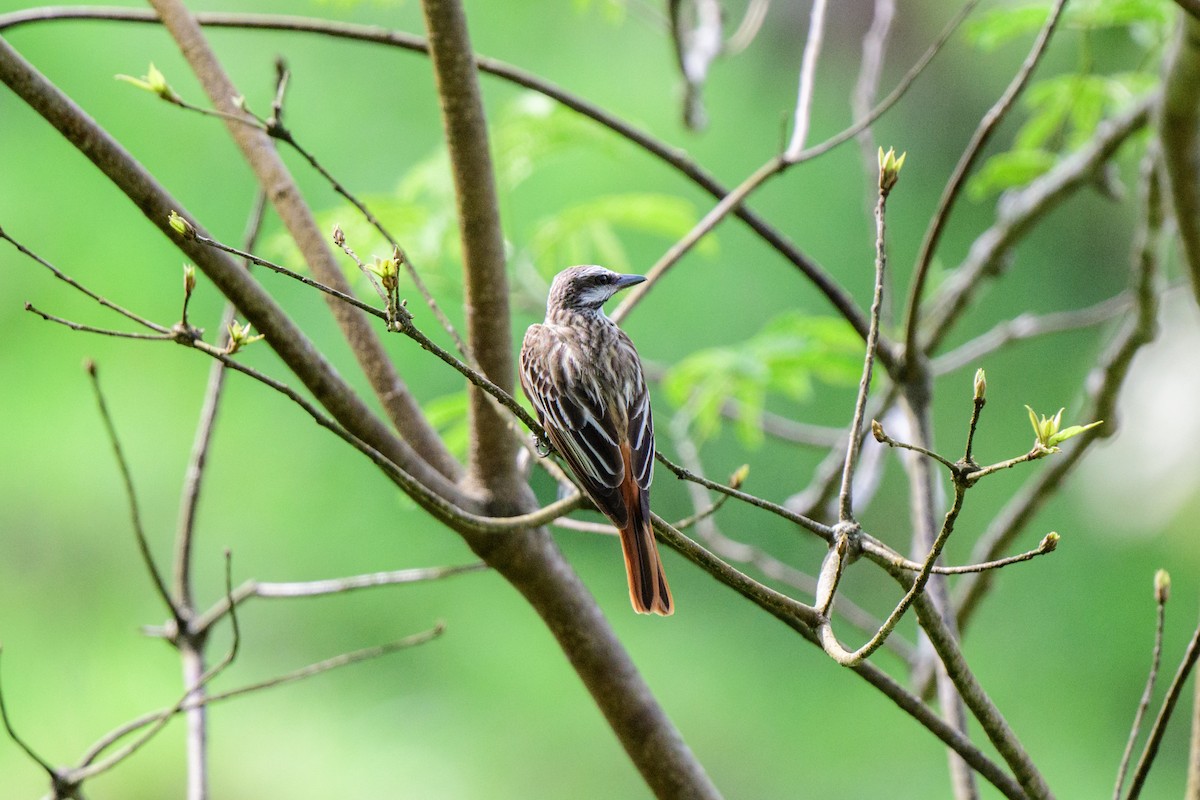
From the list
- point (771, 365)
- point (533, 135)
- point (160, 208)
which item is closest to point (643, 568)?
point (771, 365)

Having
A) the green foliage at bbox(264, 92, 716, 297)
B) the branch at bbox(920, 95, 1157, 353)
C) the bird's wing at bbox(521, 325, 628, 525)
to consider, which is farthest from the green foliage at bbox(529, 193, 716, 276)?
the branch at bbox(920, 95, 1157, 353)

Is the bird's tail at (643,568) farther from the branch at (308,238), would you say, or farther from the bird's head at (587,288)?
the bird's head at (587,288)

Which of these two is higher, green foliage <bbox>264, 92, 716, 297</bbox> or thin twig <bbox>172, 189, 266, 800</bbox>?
green foliage <bbox>264, 92, 716, 297</bbox>

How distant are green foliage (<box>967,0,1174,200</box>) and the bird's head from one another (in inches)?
30.1

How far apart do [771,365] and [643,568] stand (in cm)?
→ 62

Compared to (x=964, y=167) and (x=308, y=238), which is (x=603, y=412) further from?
(x=964, y=167)

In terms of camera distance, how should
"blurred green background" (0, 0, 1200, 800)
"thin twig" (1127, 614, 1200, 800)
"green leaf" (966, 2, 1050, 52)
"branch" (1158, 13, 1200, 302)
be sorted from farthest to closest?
"blurred green background" (0, 0, 1200, 800)
"green leaf" (966, 2, 1050, 52)
"branch" (1158, 13, 1200, 302)
"thin twig" (1127, 614, 1200, 800)

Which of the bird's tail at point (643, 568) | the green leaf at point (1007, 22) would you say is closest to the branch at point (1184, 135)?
the green leaf at point (1007, 22)

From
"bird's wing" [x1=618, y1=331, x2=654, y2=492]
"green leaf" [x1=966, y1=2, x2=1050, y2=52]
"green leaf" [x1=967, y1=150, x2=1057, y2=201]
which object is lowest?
"bird's wing" [x1=618, y1=331, x2=654, y2=492]

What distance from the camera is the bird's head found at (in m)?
2.09

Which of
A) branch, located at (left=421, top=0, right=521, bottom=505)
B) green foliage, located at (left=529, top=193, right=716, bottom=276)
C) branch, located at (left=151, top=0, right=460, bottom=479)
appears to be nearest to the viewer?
branch, located at (left=421, top=0, right=521, bottom=505)

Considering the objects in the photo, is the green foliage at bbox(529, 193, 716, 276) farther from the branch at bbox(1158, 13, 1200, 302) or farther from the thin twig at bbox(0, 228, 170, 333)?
the thin twig at bbox(0, 228, 170, 333)

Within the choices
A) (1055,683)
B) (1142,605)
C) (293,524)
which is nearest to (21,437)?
(293,524)

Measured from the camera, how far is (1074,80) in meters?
2.10
